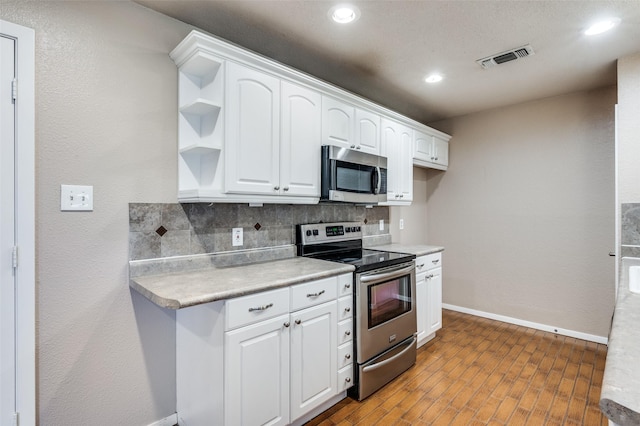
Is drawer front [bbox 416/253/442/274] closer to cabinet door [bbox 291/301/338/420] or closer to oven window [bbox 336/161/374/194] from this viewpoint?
oven window [bbox 336/161/374/194]

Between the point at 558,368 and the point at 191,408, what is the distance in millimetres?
2802

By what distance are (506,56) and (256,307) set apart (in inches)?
102

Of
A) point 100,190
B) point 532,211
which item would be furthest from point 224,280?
point 532,211

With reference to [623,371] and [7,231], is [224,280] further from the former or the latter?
[623,371]

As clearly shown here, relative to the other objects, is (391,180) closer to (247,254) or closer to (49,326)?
(247,254)

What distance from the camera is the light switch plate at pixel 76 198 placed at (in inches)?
63.7

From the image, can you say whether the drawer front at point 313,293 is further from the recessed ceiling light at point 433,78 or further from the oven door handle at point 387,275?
the recessed ceiling light at point 433,78

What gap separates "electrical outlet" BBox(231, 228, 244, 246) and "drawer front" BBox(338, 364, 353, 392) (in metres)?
1.09

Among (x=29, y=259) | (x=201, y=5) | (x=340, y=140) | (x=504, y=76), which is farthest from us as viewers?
(x=504, y=76)

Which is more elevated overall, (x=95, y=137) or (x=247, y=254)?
(x=95, y=137)

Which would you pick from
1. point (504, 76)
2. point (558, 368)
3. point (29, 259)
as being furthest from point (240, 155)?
point (558, 368)

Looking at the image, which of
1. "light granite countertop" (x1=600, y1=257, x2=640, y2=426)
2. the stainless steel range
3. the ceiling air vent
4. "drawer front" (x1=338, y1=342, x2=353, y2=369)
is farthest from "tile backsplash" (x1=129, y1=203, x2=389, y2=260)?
"light granite countertop" (x1=600, y1=257, x2=640, y2=426)

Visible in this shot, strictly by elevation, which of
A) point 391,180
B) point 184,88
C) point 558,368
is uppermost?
point 184,88

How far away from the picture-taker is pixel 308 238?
264cm
